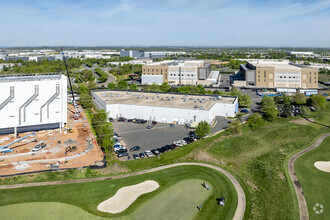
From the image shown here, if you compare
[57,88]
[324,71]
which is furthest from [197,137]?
[324,71]

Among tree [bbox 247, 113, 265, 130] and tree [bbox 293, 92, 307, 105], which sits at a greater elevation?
tree [bbox 293, 92, 307, 105]

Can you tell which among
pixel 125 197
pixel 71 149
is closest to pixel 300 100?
pixel 125 197

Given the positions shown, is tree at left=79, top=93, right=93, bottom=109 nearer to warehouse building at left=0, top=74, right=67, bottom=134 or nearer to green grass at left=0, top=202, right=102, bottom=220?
warehouse building at left=0, top=74, right=67, bottom=134

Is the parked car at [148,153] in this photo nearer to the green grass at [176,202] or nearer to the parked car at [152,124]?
the green grass at [176,202]

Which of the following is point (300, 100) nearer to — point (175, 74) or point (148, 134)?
point (148, 134)

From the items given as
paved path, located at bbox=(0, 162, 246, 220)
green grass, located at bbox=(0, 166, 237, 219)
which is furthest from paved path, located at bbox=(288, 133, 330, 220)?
green grass, located at bbox=(0, 166, 237, 219)

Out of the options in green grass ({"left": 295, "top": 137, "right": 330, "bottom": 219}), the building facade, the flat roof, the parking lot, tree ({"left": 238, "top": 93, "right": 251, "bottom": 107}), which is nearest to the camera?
green grass ({"left": 295, "top": 137, "right": 330, "bottom": 219})
